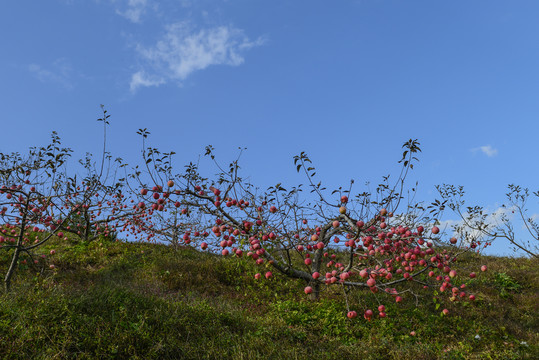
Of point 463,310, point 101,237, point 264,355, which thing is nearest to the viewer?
point 264,355

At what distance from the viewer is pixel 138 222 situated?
14859 mm

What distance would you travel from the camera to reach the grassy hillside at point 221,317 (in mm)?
4867

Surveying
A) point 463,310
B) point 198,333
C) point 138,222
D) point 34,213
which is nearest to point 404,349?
point 198,333

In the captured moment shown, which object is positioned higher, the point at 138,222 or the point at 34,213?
the point at 138,222

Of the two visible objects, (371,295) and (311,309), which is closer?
(311,309)

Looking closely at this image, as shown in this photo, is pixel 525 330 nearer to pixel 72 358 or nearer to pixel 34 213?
pixel 72 358

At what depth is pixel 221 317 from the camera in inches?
258

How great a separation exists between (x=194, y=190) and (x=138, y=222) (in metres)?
8.33

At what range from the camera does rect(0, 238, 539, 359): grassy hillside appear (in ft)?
16.0

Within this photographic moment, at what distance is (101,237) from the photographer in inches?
561

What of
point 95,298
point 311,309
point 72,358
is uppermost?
point 311,309

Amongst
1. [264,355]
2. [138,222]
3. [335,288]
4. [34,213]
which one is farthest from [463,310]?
[138,222]

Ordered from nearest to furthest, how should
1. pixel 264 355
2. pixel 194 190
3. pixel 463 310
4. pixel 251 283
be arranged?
pixel 264 355, pixel 194 190, pixel 463 310, pixel 251 283

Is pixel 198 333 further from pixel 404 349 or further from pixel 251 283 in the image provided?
pixel 251 283
